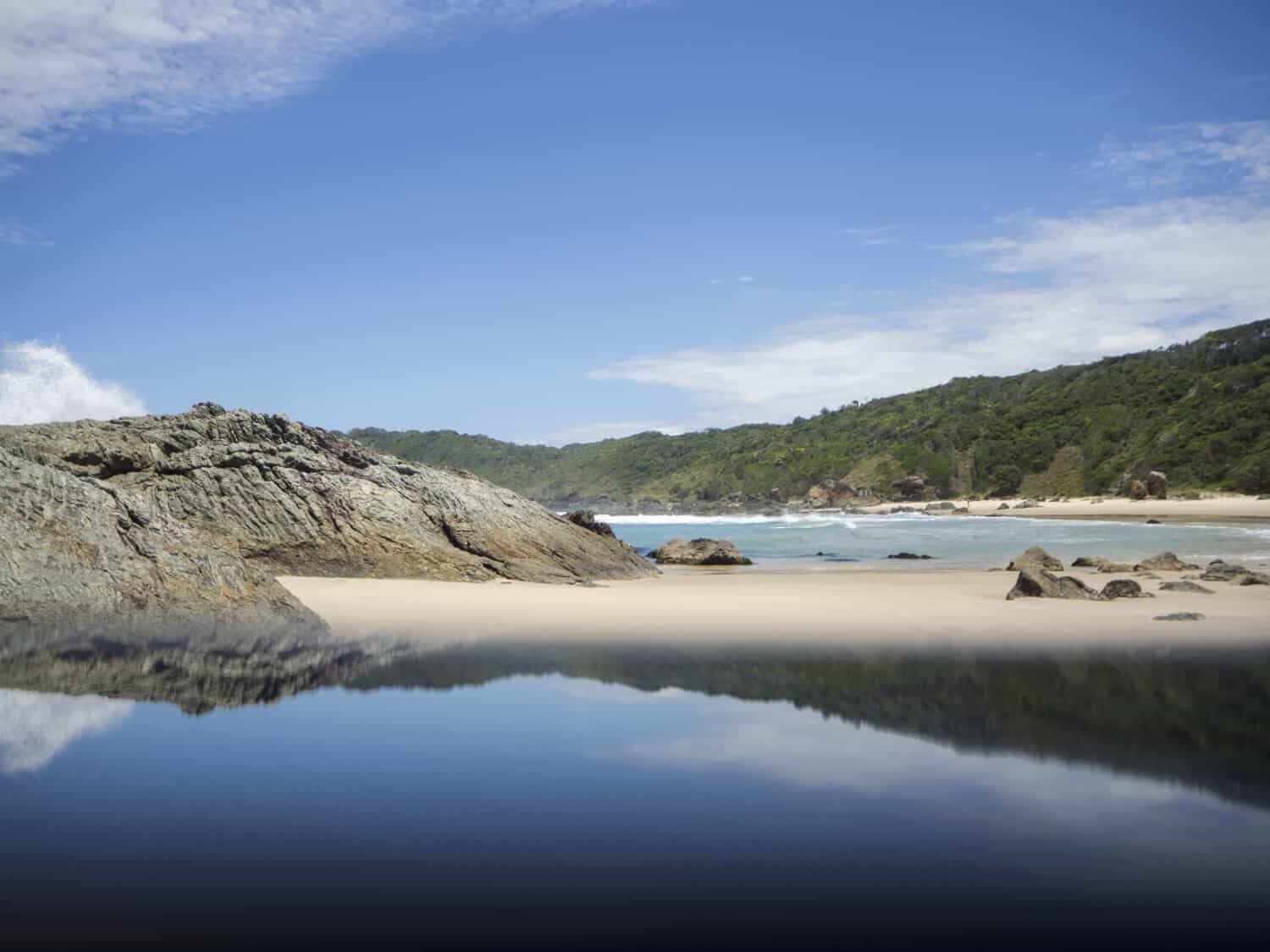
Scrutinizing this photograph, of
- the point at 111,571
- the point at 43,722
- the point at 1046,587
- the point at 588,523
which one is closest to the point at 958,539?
the point at 588,523

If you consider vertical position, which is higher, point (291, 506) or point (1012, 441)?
point (1012, 441)

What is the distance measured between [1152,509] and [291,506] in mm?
42973

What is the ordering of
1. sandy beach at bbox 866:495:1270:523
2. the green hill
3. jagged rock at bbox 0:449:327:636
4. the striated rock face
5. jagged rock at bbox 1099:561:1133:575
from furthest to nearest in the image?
the green hill → sandy beach at bbox 866:495:1270:523 → jagged rock at bbox 1099:561:1133:575 → the striated rock face → jagged rock at bbox 0:449:327:636

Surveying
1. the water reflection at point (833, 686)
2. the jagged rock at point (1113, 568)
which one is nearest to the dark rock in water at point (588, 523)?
the jagged rock at point (1113, 568)

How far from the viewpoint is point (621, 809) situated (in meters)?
4.78

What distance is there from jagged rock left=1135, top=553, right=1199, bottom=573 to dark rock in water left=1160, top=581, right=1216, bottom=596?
3164 mm

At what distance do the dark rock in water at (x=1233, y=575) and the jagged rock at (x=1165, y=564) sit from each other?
125 cm

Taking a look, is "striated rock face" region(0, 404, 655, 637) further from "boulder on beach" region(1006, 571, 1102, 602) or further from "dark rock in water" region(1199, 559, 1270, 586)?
"dark rock in water" region(1199, 559, 1270, 586)

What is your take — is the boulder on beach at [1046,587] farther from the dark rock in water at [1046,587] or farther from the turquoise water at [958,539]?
the turquoise water at [958,539]

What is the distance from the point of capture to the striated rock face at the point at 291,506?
1112cm

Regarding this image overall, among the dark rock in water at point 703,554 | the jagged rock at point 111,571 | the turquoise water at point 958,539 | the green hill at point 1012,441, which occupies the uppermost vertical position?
the green hill at point 1012,441

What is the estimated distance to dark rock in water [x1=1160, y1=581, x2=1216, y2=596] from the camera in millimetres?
14148

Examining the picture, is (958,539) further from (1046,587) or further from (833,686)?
(833,686)

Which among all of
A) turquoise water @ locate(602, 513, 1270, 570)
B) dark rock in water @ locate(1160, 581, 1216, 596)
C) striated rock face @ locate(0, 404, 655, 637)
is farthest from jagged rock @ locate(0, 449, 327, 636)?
turquoise water @ locate(602, 513, 1270, 570)
